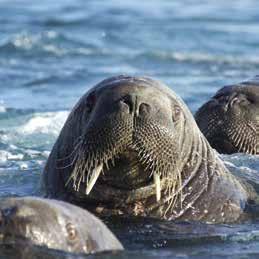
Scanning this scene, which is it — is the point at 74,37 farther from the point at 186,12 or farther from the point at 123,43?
the point at 186,12

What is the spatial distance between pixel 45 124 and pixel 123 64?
6025mm

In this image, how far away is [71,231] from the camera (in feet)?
22.3

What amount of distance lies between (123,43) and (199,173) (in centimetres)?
1300

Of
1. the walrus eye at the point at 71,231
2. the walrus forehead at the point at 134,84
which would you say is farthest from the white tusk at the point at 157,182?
the walrus eye at the point at 71,231

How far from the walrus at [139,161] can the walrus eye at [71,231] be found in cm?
155

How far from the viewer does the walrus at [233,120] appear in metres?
11.3

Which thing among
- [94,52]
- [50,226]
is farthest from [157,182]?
[94,52]

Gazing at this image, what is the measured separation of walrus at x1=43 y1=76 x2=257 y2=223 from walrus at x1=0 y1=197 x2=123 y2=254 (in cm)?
133

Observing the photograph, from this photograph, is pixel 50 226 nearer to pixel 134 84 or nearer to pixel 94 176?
pixel 94 176

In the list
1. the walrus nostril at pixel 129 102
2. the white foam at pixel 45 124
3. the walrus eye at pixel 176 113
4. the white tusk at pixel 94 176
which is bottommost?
the white foam at pixel 45 124

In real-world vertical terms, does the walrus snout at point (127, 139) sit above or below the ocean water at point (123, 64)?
above

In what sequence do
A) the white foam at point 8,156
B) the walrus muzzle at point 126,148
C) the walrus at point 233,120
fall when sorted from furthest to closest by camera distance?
the white foam at point 8,156 → the walrus at point 233,120 → the walrus muzzle at point 126,148

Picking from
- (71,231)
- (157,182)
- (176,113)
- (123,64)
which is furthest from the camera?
(123,64)

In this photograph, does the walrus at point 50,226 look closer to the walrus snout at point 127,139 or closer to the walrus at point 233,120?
the walrus snout at point 127,139
